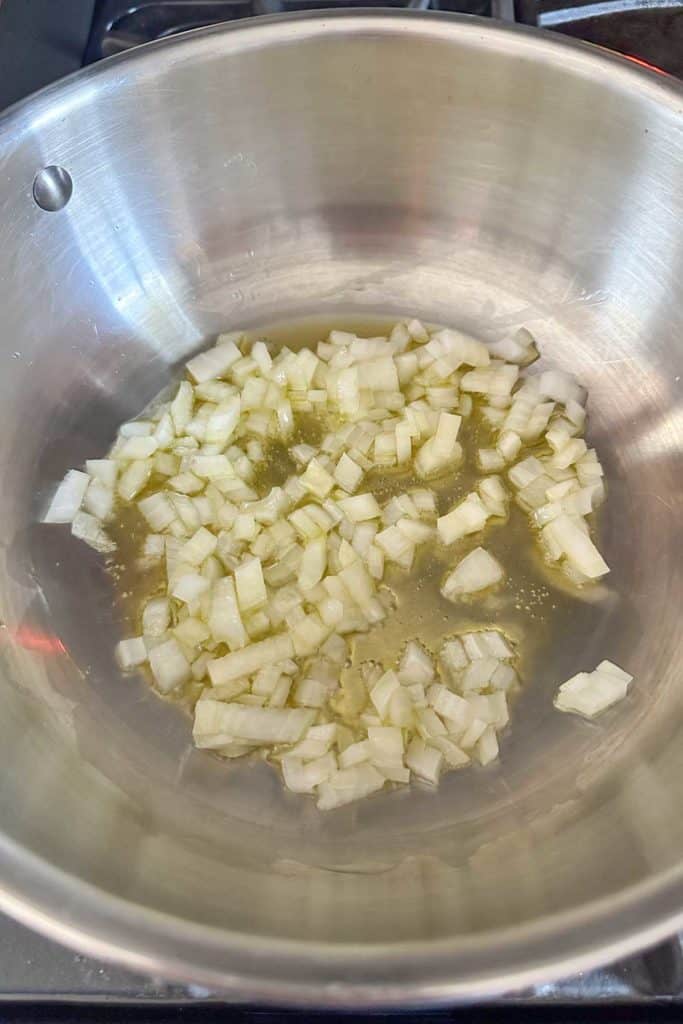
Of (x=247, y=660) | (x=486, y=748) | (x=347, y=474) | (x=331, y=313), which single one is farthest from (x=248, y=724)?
(x=331, y=313)

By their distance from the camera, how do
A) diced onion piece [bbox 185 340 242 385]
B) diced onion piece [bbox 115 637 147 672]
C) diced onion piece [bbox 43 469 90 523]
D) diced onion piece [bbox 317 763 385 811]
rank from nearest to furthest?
1. diced onion piece [bbox 317 763 385 811]
2. diced onion piece [bbox 115 637 147 672]
3. diced onion piece [bbox 43 469 90 523]
4. diced onion piece [bbox 185 340 242 385]

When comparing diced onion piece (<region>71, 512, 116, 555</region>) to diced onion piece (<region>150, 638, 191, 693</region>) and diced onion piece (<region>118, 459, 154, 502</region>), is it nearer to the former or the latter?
diced onion piece (<region>118, 459, 154, 502</region>)

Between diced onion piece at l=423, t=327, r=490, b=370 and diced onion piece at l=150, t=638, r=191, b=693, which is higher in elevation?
diced onion piece at l=423, t=327, r=490, b=370

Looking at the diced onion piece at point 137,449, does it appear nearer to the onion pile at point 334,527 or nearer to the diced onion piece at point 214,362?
the onion pile at point 334,527

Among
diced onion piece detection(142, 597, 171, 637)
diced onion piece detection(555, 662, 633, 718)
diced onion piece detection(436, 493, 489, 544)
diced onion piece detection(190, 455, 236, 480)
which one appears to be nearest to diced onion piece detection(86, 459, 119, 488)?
diced onion piece detection(190, 455, 236, 480)

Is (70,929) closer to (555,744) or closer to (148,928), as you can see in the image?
(148,928)

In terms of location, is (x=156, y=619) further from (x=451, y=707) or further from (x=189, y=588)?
(x=451, y=707)

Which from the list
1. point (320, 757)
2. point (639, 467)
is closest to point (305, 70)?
point (639, 467)
